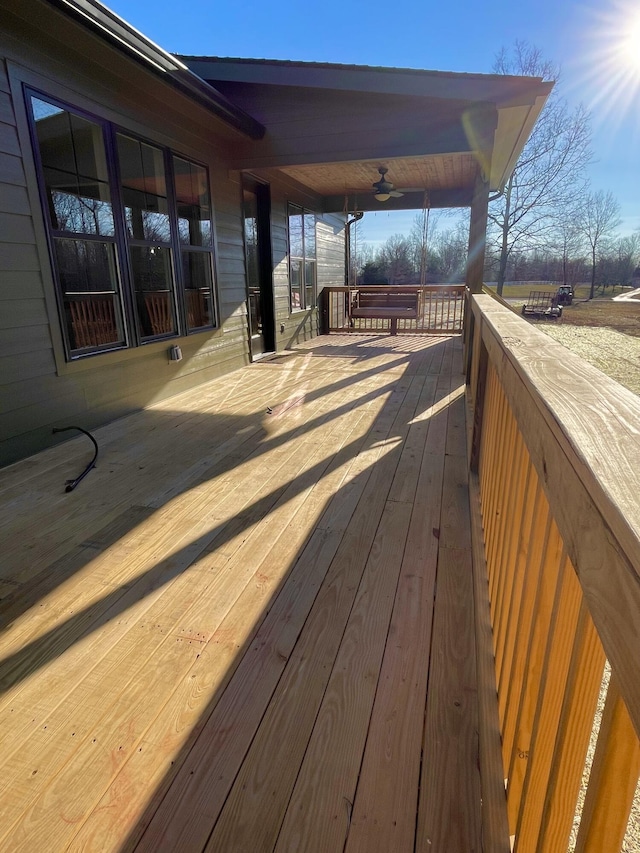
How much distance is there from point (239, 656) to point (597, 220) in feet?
92.7

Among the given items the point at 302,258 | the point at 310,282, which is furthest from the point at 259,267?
the point at 310,282

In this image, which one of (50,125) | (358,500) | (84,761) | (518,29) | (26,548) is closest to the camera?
(84,761)

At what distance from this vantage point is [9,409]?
3045 mm

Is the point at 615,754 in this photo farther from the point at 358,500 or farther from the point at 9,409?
the point at 9,409

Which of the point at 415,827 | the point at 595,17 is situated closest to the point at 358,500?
the point at 415,827

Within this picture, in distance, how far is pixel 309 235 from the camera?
27.8ft

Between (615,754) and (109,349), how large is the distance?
13.2 ft

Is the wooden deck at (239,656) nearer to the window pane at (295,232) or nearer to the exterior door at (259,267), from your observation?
the exterior door at (259,267)

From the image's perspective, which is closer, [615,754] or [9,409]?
[615,754]

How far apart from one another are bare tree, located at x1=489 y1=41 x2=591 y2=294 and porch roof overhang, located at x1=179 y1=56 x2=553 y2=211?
17.5 m

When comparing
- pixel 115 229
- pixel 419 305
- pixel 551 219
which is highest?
pixel 551 219

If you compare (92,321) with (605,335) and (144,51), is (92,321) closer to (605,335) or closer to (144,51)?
(144,51)

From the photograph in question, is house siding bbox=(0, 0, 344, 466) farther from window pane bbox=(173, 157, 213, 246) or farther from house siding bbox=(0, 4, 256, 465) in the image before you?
window pane bbox=(173, 157, 213, 246)

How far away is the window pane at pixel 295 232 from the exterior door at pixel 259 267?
35.4 inches
